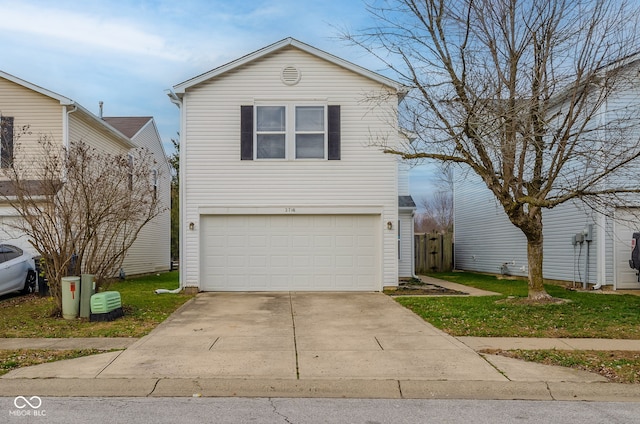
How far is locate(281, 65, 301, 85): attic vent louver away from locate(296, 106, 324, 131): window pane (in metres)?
0.74

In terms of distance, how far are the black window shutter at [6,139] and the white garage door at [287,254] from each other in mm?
5920

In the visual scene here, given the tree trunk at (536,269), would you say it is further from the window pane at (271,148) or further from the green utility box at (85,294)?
the green utility box at (85,294)

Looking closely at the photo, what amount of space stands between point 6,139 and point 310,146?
28.0ft

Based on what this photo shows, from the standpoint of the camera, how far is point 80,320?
999 cm

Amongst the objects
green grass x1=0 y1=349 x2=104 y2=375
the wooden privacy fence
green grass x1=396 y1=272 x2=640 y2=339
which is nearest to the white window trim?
green grass x1=396 y1=272 x2=640 y2=339

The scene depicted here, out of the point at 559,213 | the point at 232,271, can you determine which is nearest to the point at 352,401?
the point at 232,271

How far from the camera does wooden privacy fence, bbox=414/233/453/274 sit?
2477 cm

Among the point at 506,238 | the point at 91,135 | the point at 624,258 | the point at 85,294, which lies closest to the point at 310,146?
the point at 85,294

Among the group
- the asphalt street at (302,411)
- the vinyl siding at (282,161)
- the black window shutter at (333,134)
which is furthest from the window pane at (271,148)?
the asphalt street at (302,411)

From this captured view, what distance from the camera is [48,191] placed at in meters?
10.8

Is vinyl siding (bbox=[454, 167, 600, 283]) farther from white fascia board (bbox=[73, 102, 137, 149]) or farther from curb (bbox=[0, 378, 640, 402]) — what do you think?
white fascia board (bbox=[73, 102, 137, 149])

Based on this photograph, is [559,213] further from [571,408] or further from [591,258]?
[571,408]

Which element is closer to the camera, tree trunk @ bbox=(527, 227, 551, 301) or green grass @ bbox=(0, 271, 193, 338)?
green grass @ bbox=(0, 271, 193, 338)

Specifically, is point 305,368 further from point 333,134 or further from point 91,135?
point 91,135
